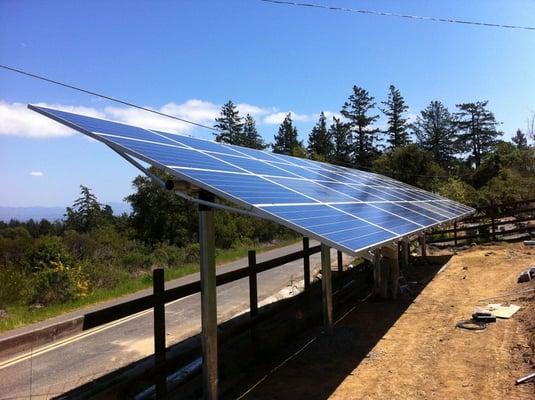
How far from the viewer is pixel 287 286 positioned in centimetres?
1580

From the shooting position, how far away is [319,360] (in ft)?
25.2

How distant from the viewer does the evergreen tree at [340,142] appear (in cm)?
9000

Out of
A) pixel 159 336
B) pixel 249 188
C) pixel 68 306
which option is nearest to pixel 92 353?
pixel 159 336

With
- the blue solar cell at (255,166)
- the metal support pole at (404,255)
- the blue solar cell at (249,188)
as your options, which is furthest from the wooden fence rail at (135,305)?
the metal support pole at (404,255)

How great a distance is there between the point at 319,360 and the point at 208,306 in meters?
2.73

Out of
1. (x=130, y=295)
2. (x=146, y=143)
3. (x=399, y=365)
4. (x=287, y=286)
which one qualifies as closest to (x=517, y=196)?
(x=287, y=286)

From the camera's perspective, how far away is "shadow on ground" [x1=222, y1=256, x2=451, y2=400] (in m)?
6.47

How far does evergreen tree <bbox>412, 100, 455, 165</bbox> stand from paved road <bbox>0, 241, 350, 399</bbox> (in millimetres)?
83361

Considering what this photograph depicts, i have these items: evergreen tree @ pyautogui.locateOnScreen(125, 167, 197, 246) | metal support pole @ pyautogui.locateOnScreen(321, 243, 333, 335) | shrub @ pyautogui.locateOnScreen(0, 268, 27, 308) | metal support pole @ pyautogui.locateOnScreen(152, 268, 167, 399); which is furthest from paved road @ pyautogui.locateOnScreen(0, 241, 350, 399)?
evergreen tree @ pyautogui.locateOnScreen(125, 167, 197, 246)

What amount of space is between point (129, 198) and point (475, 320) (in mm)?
38903

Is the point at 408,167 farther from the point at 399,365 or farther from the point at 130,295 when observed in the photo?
the point at 399,365

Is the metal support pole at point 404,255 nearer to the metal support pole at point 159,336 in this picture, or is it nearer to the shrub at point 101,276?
the shrub at point 101,276

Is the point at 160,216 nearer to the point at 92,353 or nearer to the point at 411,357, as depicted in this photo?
the point at 92,353

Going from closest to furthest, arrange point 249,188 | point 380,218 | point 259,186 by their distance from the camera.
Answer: point 249,188, point 259,186, point 380,218
